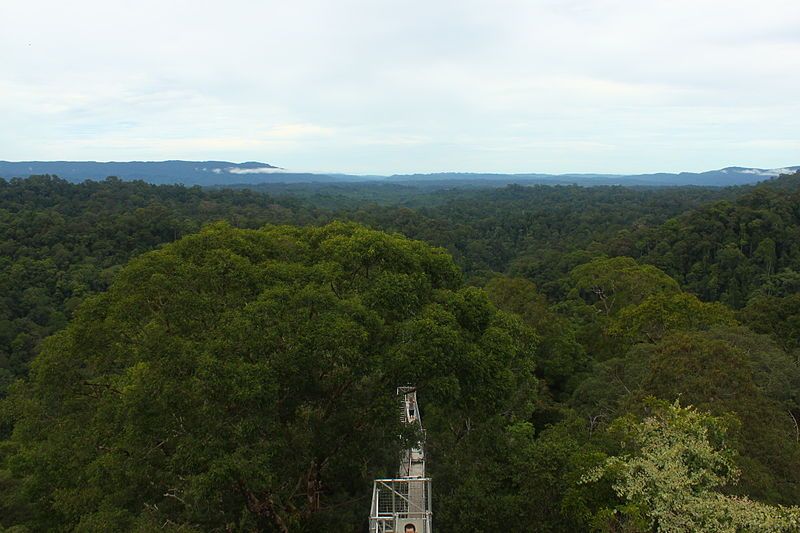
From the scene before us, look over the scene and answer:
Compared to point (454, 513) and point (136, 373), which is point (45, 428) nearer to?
point (136, 373)

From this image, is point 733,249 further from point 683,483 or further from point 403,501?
point 403,501

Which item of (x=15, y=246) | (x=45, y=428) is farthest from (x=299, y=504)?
(x=15, y=246)

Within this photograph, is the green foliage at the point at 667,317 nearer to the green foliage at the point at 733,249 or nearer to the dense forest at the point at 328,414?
the dense forest at the point at 328,414

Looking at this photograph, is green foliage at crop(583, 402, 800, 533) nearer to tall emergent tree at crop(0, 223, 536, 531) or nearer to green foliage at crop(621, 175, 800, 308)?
tall emergent tree at crop(0, 223, 536, 531)

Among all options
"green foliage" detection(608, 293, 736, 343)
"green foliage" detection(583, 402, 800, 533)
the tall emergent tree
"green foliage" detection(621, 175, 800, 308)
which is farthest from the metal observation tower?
"green foliage" detection(621, 175, 800, 308)

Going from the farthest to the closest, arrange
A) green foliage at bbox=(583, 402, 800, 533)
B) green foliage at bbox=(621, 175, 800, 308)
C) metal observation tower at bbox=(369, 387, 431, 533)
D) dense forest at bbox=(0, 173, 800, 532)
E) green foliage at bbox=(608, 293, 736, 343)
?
green foliage at bbox=(621, 175, 800, 308)
green foliage at bbox=(608, 293, 736, 343)
metal observation tower at bbox=(369, 387, 431, 533)
dense forest at bbox=(0, 173, 800, 532)
green foliage at bbox=(583, 402, 800, 533)
